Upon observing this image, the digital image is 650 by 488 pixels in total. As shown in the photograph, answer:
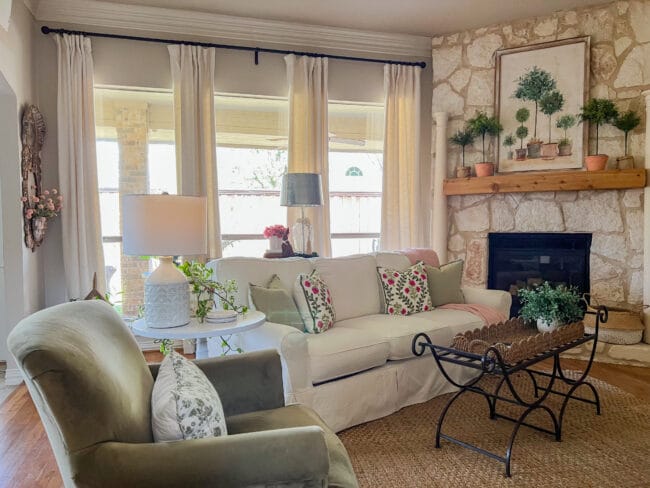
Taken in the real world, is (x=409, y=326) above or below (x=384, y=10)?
below

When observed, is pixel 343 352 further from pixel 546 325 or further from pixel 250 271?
pixel 546 325

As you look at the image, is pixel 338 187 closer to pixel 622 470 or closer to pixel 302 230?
pixel 302 230

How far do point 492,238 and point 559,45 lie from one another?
1.83 m

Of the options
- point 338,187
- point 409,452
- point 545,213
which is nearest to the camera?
point 409,452

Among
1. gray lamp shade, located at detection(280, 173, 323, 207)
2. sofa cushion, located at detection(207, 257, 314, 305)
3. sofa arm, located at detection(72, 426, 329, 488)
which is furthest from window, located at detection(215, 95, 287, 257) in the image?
sofa arm, located at detection(72, 426, 329, 488)

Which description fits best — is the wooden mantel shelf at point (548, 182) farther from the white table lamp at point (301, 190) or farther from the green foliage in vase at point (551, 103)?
the white table lamp at point (301, 190)

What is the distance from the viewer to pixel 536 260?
4723mm

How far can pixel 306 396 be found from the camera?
2609mm

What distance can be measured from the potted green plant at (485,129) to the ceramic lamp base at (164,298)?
3.29 metres

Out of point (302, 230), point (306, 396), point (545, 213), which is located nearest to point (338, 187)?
point (302, 230)

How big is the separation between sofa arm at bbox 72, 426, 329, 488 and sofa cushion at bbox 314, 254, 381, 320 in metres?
2.02

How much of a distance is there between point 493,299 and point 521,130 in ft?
5.93

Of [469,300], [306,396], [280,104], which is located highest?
[280,104]

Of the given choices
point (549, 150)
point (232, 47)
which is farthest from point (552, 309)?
point (232, 47)
